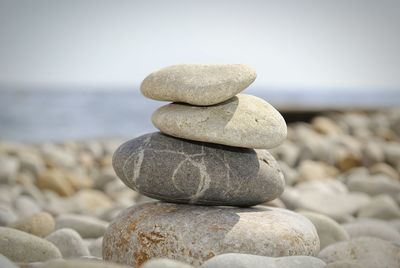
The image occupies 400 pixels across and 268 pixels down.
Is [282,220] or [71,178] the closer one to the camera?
[282,220]

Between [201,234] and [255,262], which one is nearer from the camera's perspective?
[255,262]

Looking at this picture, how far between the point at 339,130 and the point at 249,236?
11571 millimetres

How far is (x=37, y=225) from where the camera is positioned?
514 cm

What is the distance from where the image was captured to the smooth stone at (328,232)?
5.03 m

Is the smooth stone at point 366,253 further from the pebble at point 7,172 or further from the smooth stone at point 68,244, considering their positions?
the pebble at point 7,172

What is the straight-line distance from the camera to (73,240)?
4543 millimetres

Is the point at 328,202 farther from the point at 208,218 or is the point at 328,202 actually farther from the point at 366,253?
the point at 208,218

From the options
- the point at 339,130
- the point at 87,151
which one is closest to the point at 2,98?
the point at 87,151

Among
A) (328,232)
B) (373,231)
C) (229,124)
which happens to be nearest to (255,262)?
(229,124)

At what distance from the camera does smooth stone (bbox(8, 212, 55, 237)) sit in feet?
16.8

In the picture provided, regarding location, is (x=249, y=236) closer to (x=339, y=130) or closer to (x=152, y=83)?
(x=152, y=83)

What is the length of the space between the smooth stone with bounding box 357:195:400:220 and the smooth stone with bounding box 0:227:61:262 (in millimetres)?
3918

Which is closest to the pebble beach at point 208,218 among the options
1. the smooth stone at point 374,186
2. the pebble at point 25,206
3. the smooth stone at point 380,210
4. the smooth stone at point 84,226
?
the smooth stone at point 84,226

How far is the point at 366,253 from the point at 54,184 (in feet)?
19.8
